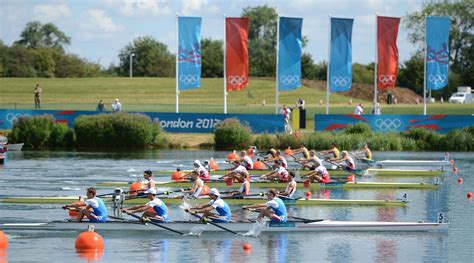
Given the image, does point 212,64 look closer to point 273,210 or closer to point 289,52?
point 289,52

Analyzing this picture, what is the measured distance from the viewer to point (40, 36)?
440 feet

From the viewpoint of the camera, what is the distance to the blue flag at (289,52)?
5516 centimetres

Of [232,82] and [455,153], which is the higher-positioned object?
[232,82]

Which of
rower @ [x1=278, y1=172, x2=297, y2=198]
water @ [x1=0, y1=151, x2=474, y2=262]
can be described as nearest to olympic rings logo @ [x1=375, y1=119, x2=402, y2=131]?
water @ [x1=0, y1=151, x2=474, y2=262]

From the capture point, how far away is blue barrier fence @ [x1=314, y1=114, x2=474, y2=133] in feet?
179

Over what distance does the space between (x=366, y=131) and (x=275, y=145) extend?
4.99 meters

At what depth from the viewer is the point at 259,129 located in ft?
181

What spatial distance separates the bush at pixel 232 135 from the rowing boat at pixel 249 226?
26.0 m

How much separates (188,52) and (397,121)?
12.2 metres

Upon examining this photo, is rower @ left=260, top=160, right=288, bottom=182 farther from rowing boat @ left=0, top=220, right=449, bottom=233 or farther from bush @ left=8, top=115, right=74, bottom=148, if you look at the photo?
bush @ left=8, top=115, right=74, bottom=148

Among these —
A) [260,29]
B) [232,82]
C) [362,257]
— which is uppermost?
[260,29]

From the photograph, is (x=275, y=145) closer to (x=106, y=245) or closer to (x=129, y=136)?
(x=129, y=136)

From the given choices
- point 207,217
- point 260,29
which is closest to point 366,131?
point 207,217

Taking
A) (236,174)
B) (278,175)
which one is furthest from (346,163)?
(236,174)
